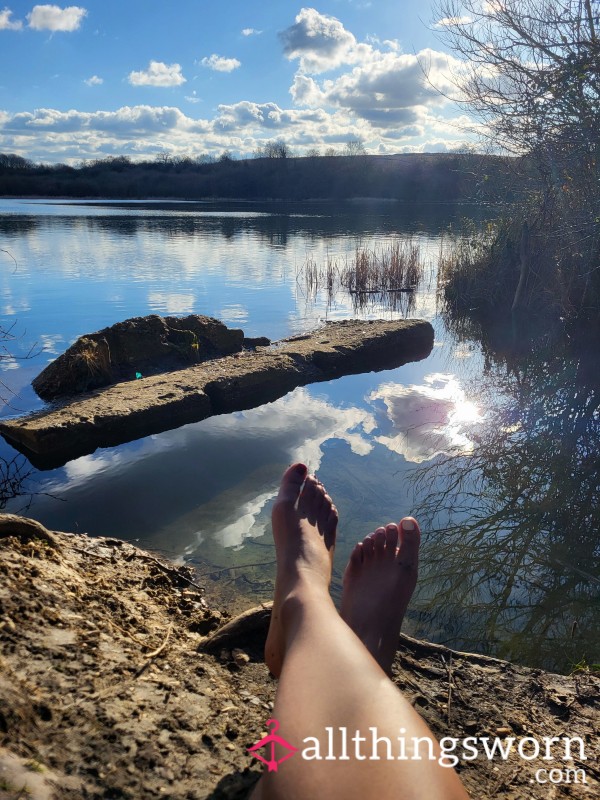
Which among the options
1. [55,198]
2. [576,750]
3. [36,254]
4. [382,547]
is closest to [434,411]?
[382,547]

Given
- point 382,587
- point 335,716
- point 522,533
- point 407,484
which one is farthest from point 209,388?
point 335,716

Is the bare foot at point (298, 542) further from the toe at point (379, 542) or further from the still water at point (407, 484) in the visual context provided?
the still water at point (407, 484)

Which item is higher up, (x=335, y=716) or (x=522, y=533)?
(x=335, y=716)

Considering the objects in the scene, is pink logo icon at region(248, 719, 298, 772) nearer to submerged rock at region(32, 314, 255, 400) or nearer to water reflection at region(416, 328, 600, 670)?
water reflection at region(416, 328, 600, 670)

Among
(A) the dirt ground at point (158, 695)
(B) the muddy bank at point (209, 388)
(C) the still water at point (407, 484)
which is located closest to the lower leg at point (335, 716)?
(A) the dirt ground at point (158, 695)

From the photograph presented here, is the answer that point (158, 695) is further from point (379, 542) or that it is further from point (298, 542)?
point (379, 542)

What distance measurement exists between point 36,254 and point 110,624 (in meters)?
13.1

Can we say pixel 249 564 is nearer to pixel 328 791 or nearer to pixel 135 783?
pixel 135 783

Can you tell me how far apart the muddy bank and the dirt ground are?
1920 millimetres

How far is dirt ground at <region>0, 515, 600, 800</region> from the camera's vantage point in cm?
96

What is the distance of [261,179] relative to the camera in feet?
162

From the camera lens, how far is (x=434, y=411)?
4.69m

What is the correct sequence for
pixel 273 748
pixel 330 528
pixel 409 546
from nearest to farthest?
1. pixel 273 748
2. pixel 409 546
3. pixel 330 528

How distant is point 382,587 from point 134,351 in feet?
14.0
